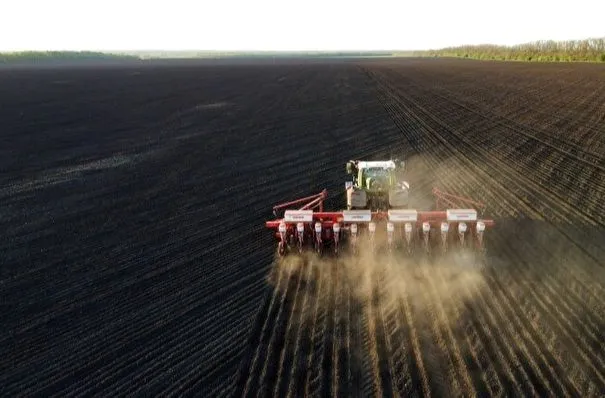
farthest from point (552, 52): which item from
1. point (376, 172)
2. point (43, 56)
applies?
point (43, 56)

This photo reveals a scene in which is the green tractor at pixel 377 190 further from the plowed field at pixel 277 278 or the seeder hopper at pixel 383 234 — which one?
the plowed field at pixel 277 278

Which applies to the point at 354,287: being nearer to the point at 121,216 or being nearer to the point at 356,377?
the point at 356,377

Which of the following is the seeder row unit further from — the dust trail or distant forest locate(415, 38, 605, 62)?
distant forest locate(415, 38, 605, 62)

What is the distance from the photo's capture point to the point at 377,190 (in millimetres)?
12664

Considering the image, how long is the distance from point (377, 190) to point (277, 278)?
149 inches

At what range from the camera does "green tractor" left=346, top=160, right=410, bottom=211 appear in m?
12.2

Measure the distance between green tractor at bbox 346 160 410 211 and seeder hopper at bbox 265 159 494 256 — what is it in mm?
356

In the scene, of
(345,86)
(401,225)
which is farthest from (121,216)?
(345,86)

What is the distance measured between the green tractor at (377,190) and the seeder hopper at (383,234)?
0.36m

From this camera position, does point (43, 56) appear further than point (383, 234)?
Yes

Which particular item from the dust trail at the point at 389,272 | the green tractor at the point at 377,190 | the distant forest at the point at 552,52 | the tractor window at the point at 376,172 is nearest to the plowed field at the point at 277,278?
the dust trail at the point at 389,272

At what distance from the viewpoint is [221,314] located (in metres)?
9.41

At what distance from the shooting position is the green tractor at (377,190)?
40.0 ft

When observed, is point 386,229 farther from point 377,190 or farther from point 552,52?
point 552,52
